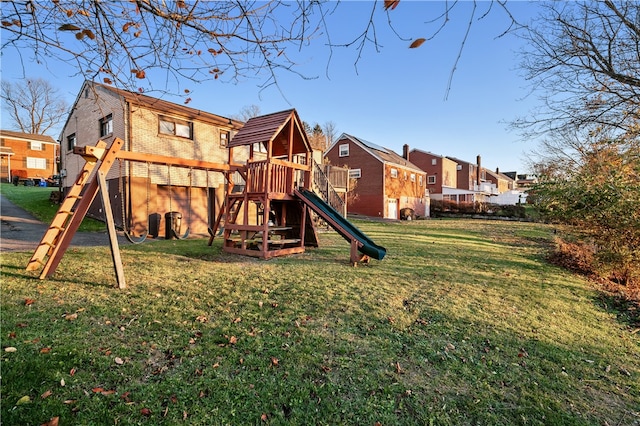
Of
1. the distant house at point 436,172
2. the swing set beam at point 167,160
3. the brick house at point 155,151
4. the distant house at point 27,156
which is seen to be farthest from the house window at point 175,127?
the distant house at point 436,172

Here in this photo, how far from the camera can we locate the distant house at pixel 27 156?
35156mm

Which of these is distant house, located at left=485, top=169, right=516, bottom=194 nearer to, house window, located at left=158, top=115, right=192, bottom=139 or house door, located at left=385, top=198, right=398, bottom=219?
house door, located at left=385, top=198, right=398, bottom=219

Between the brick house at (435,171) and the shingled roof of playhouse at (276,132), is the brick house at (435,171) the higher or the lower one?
the higher one

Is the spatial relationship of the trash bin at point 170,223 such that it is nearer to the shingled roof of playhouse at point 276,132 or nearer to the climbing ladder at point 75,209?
the shingled roof of playhouse at point 276,132

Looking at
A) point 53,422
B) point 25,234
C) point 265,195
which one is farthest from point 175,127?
point 53,422

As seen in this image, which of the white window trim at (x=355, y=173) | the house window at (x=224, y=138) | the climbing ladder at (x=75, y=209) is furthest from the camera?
the white window trim at (x=355, y=173)

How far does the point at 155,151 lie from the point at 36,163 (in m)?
35.9

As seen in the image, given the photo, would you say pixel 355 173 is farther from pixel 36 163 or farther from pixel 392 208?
pixel 36 163

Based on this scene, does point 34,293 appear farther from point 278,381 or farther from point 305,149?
point 305,149

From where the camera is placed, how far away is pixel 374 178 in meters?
33.2

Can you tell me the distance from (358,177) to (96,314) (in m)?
31.4

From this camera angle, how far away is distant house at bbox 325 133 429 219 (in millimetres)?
33000

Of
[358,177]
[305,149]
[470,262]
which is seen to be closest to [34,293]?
[305,149]

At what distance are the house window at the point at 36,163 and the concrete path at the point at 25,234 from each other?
26.1 metres
